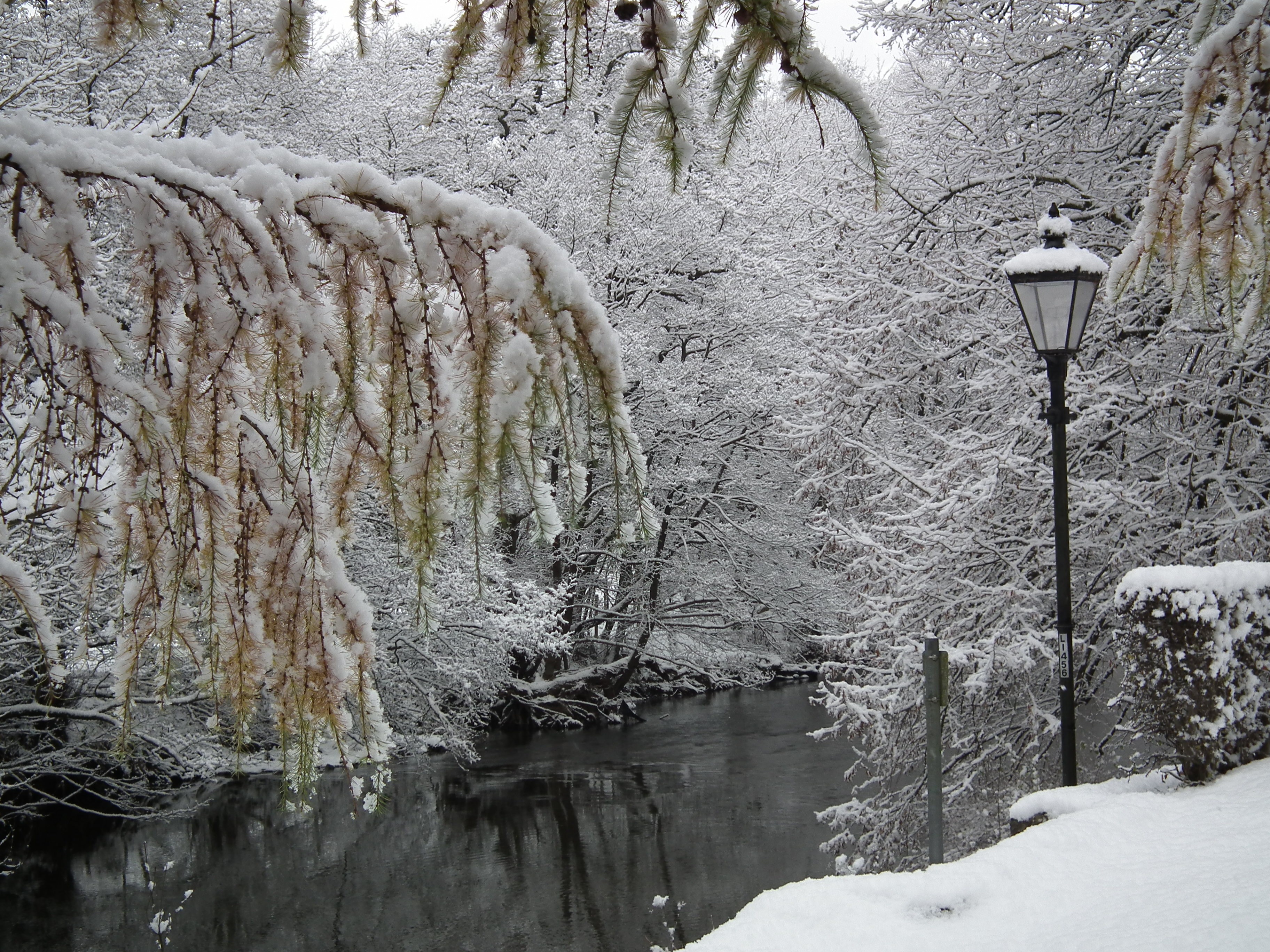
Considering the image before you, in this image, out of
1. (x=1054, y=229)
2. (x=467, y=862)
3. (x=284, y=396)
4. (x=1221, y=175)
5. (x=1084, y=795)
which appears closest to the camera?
(x=284, y=396)

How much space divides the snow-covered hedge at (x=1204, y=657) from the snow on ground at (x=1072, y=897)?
1.18ft

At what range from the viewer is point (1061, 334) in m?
5.17

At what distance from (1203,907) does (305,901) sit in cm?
831

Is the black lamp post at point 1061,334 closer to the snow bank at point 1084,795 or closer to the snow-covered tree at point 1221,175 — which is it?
the snow bank at point 1084,795

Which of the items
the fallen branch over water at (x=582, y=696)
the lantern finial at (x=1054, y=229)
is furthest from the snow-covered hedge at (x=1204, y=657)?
the fallen branch over water at (x=582, y=696)

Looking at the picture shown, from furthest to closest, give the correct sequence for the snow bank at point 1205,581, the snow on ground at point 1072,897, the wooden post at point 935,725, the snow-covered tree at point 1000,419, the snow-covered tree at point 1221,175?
the snow-covered tree at point 1000,419 → the wooden post at point 935,725 → the snow bank at point 1205,581 → the snow on ground at point 1072,897 → the snow-covered tree at point 1221,175

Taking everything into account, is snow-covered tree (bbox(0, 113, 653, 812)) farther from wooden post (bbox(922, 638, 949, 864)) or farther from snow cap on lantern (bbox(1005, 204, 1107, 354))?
snow cap on lantern (bbox(1005, 204, 1107, 354))

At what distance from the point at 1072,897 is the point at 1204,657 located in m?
1.67

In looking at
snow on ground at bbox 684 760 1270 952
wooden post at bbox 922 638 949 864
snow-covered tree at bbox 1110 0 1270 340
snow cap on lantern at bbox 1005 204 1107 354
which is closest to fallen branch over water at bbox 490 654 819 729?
wooden post at bbox 922 638 949 864

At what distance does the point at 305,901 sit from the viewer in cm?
933

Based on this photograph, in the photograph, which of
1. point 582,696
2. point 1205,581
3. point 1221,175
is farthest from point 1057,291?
point 582,696

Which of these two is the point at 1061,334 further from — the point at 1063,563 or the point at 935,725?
the point at 935,725

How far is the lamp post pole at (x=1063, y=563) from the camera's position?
5.04 m

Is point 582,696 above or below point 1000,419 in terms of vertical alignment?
below
